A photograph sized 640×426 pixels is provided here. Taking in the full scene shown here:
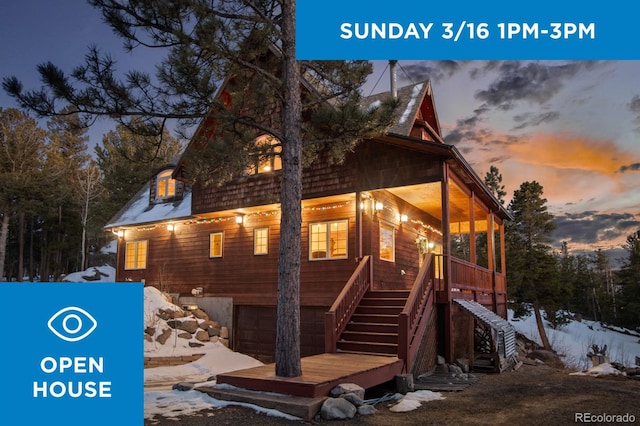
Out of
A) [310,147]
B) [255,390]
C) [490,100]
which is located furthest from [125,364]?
[490,100]

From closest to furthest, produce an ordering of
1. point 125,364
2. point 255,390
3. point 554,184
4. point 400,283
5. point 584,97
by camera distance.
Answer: point 125,364 < point 255,390 < point 400,283 < point 584,97 < point 554,184

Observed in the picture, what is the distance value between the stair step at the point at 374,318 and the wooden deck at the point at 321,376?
5.08 feet

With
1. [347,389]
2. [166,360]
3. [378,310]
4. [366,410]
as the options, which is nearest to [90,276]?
[166,360]

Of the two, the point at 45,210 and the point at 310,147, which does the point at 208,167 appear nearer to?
the point at 310,147

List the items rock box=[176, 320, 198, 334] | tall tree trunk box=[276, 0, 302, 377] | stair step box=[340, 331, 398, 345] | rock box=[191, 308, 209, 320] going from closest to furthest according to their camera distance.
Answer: tall tree trunk box=[276, 0, 302, 377], stair step box=[340, 331, 398, 345], rock box=[176, 320, 198, 334], rock box=[191, 308, 209, 320]

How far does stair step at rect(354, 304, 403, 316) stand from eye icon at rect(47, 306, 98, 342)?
755cm

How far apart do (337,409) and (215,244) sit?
10.5m

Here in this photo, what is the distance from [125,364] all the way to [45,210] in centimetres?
3097

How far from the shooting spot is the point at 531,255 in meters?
27.7

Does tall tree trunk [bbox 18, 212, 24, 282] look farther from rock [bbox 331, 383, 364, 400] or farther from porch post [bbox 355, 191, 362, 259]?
rock [bbox 331, 383, 364, 400]

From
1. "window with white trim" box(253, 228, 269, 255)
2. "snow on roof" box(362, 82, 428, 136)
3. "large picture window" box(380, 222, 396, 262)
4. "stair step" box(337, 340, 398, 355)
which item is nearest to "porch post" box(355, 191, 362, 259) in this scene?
"large picture window" box(380, 222, 396, 262)

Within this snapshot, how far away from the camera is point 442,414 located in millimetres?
6898

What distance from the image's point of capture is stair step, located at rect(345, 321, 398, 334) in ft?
34.7

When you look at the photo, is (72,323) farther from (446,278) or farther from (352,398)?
(446,278)
